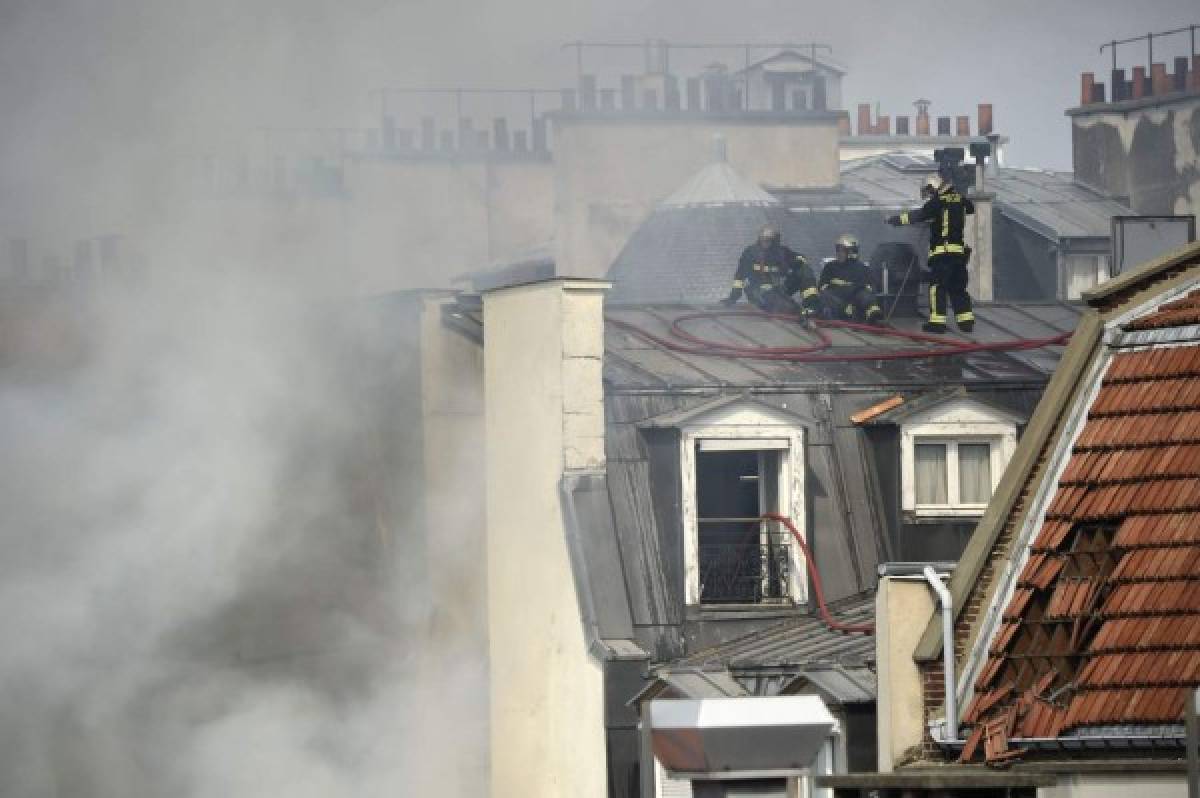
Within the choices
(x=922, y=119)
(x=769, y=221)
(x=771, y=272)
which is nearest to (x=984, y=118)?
(x=922, y=119)

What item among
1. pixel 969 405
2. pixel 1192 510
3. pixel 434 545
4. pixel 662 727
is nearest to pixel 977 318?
pixel 969 405

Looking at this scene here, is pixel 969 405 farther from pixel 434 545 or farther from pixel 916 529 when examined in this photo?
pixel 434 545

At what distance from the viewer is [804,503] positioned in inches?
898

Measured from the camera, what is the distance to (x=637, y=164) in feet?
186

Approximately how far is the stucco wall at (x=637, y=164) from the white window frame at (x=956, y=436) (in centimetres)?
3161

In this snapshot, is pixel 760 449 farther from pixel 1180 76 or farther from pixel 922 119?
pixel 922 119

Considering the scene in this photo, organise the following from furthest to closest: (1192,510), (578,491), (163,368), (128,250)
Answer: (128,250) < (163,368) < (578,491) < (1192,510)

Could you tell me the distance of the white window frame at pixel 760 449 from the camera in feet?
73.6

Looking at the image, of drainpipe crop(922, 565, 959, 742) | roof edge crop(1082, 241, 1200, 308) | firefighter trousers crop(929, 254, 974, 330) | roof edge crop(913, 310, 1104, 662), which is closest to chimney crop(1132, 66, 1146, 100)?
firefighter trousers crop(929, 254, 974, 330)

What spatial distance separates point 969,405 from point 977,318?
11.1 ft

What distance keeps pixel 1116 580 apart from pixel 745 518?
5.92m

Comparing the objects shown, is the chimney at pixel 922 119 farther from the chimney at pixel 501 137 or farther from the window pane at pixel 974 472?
the window pane at pixel 974 472

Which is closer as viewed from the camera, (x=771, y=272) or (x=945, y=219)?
(x=945, y=219)

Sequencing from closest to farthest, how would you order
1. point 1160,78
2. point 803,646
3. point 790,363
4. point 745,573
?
point 803,646 → point 745,573 → point 790,363 → point 1160,78
